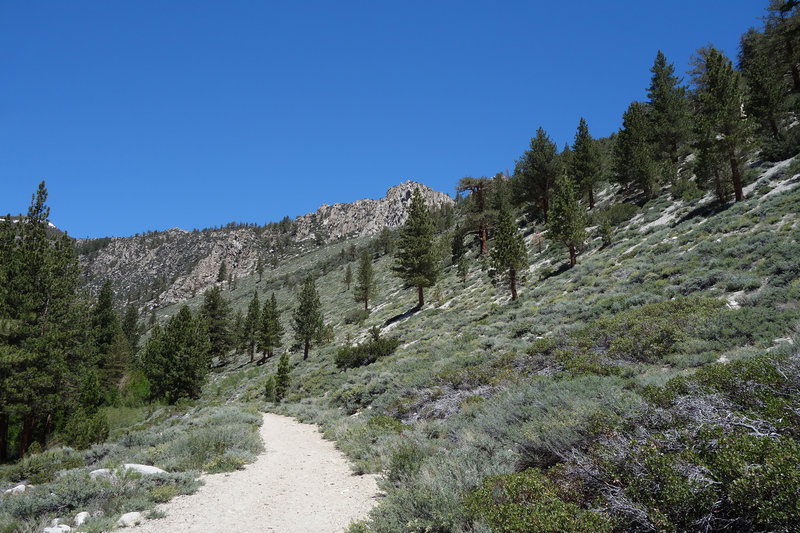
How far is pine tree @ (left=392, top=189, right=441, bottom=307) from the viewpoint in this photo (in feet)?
116

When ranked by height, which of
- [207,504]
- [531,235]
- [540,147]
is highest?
[540,147]

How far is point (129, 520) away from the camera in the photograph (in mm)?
5691

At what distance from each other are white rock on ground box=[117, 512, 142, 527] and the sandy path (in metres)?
0.17

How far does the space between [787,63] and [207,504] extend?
55.6 m

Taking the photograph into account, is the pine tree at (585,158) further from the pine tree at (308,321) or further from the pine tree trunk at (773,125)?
the pine tree at (308,321)

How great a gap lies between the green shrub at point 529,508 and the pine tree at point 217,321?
43848mm

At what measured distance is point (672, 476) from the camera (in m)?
3.61

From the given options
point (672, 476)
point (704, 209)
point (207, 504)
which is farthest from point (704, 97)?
point (207, 504)

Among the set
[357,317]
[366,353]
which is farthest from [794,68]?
[357,317]

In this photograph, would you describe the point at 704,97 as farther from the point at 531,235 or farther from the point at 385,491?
the point at 385,491

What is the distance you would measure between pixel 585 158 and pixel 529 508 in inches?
1616

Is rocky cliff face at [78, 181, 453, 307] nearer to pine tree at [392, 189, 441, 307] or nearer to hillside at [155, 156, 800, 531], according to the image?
pine tree at [392, 189, 441, 307]

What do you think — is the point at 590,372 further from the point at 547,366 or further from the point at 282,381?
the point at 282,381

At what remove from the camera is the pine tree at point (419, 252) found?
3541 cm
